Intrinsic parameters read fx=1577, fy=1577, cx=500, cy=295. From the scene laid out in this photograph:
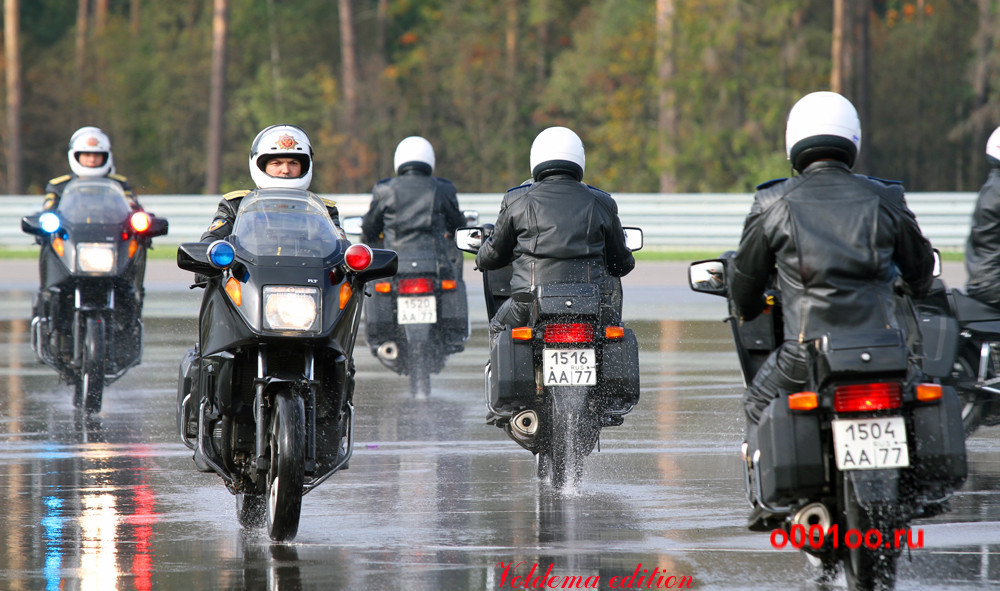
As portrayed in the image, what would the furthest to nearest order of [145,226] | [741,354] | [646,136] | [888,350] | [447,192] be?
1. [646,136]
2. [447,192]
3. [145,226]
4. [741,354]
5. [888,350]

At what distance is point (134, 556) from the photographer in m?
6.81

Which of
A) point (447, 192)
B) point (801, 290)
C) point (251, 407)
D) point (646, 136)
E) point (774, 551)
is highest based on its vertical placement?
point (646, 136)

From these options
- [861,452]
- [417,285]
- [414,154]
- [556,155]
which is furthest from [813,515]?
[414,154]

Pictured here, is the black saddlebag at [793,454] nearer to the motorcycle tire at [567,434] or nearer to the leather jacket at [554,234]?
the motorcycle tire at [567,434]

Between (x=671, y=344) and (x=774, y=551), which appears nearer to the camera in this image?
(x=774, y=551)

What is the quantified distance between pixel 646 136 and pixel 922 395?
3600cm

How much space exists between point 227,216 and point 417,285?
Answer: 5.44 m

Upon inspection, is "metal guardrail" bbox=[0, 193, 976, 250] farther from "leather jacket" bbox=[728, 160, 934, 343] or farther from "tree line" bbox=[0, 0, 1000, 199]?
"leather jacket" bbox=[728, 160, 934, 343]

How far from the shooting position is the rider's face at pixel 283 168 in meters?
7.83

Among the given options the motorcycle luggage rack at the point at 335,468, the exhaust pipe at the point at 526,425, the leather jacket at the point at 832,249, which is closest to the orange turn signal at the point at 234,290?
the motorcycle luggage rack at the point at 335,468

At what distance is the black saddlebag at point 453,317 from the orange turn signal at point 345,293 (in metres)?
A: 6.12

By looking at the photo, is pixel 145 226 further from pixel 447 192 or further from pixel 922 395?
pixel 922 395

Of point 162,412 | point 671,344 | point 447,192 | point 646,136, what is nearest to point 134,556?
point 162,412

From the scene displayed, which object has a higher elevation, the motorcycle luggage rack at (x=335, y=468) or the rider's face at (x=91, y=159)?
the rider's face at (x=91, y=159)
